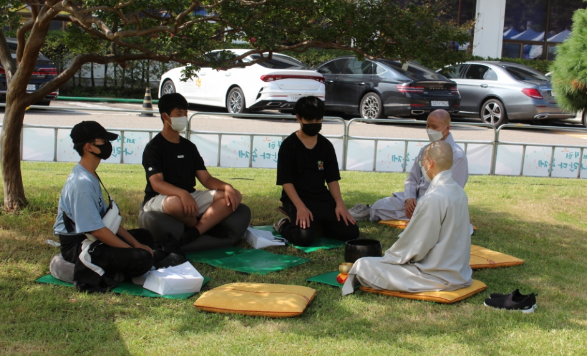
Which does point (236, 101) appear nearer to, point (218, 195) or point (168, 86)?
point (168, 86)

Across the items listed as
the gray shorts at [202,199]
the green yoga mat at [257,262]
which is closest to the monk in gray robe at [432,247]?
the green yoga mat at [257,262]

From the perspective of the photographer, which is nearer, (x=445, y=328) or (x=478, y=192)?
(x=445, y=328)

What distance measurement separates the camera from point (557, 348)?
381 cm

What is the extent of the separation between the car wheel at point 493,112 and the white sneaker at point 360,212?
967 cm

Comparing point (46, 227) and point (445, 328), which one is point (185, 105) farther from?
point (445, 328)

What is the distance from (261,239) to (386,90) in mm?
9900

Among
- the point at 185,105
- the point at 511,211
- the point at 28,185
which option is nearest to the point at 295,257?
the point at 185,105

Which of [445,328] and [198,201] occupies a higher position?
[198,201]

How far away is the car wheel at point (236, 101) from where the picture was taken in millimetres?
15266

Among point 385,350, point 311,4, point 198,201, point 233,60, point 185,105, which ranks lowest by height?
point 385,350

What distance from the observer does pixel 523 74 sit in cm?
1666

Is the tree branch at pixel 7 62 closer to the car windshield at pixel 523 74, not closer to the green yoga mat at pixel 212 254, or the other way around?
the green yoga mat at pixel 212 254

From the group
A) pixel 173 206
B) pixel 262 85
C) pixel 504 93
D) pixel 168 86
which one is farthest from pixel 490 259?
pixel 168 86

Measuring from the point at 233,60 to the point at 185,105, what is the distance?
0.86 metres
